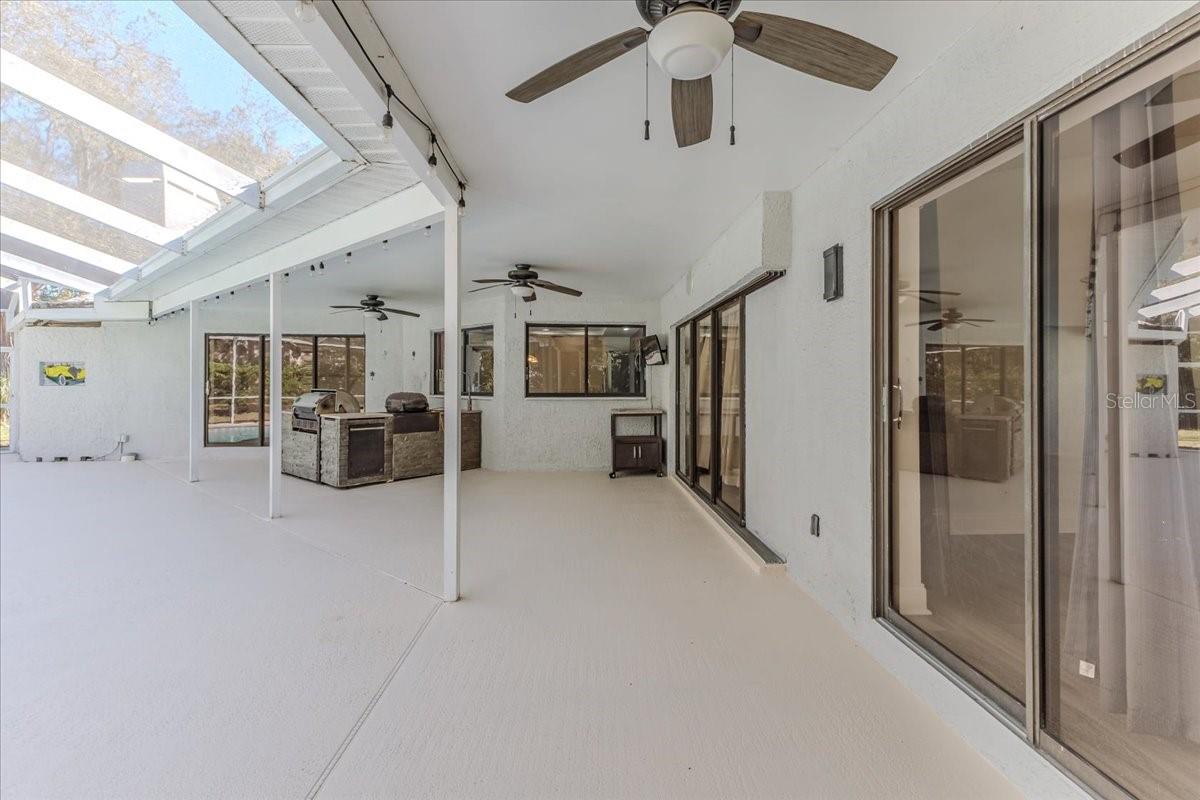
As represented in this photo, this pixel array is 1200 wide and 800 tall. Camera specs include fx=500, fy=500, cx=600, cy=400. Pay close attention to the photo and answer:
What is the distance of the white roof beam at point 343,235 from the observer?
328 cm

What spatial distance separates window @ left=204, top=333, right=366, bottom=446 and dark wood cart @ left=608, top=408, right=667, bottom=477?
15.6 ft

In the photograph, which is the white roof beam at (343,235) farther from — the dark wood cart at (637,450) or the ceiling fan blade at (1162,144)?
the dark wood cart at (637,450)

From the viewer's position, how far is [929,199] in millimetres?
2160

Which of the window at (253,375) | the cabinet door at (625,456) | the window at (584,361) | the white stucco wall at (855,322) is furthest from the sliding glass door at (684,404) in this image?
the window at (253,375)

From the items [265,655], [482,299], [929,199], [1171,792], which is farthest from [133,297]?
[1171,792]

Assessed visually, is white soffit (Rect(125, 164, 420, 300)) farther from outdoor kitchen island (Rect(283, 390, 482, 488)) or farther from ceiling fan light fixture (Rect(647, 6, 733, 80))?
ceiling fan light fixture (Rect(647, 6, 733, 80))

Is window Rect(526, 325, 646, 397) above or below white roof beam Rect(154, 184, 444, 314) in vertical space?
below

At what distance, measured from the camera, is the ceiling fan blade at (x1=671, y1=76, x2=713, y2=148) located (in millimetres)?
1714

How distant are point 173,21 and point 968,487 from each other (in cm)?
404

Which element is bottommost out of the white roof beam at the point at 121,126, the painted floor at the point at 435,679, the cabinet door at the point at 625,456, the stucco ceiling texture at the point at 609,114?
the painted floor at the point at 435,679

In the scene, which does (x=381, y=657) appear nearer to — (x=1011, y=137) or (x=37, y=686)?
(x=37, y=686)

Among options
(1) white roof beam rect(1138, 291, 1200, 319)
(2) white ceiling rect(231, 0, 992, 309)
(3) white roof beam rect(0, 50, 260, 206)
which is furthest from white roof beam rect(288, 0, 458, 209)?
(1) white roof beam rect(1138, 291, 1200, 319)

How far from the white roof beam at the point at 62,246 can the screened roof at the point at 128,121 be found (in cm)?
36

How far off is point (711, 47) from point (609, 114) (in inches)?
45.6
